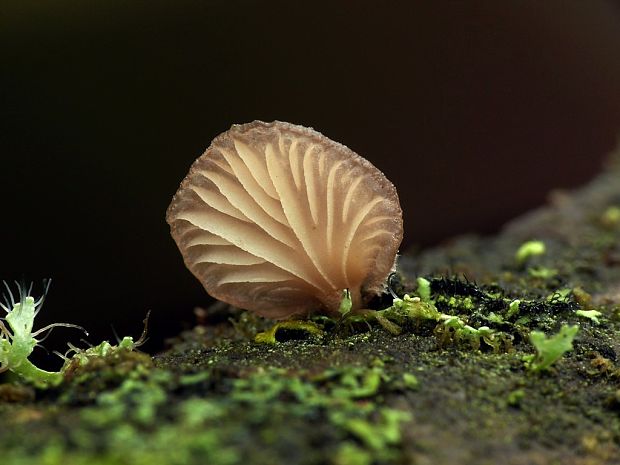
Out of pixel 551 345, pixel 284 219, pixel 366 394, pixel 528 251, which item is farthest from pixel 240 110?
pixel 366 394

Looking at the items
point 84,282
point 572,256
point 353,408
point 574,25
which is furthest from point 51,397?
point 574,25

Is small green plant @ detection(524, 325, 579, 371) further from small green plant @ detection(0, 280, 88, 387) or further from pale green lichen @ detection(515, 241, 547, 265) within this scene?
pale green lichen @ detection(515, 241, 547, 265)

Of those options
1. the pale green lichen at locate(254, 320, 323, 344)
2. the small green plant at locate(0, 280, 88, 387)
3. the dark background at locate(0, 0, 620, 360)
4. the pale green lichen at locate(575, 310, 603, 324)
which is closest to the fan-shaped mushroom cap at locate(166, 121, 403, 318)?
the pale green lichen at locate(254, 320, 323, 344)

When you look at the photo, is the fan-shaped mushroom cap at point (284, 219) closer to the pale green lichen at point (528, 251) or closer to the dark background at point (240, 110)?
the dark background at point (240, 110)

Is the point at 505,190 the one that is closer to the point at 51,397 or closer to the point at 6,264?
the point at 6,264

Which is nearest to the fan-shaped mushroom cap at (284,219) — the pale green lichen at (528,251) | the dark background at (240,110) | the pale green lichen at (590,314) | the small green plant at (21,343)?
the small green plant at (21,343)
